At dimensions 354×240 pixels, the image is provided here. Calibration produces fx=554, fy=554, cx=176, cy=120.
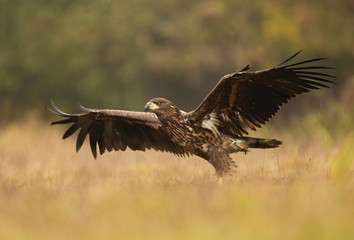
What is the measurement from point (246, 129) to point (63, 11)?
38.0 ft

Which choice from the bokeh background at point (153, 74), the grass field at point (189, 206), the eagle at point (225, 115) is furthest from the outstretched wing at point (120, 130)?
the grass field at point (189, 206)

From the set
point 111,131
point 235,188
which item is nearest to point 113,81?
point 111,131

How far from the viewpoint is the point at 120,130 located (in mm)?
7379

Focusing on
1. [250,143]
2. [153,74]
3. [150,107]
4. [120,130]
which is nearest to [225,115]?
[250,143]

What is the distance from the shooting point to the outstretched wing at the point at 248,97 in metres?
5.96

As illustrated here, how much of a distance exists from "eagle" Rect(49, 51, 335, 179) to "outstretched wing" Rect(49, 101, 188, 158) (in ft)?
0.04

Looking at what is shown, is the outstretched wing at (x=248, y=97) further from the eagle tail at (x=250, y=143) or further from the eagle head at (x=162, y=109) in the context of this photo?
the eagle head at (x=162, y=109)

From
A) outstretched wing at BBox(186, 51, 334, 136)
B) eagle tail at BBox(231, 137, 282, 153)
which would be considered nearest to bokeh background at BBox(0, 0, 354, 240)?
eagle tail at BBox(231, 137, 282, 153)

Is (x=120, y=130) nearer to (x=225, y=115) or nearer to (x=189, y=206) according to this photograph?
(x=225, y=115)

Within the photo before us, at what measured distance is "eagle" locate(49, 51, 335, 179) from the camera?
6023 mm

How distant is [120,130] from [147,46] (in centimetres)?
1101

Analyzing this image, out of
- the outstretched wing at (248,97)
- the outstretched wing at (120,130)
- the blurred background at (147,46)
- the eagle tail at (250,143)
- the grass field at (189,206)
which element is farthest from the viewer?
the blurred background at (147,46)

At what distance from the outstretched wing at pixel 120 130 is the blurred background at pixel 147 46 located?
8074 millimetres

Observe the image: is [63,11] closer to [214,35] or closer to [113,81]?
[113,81]
